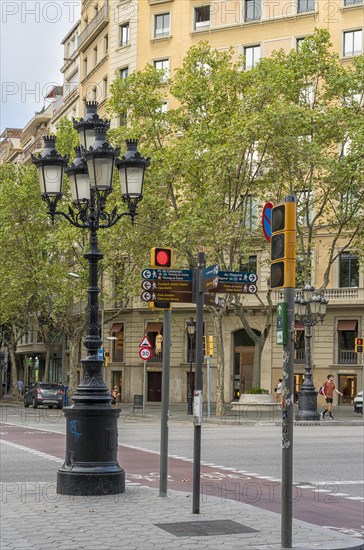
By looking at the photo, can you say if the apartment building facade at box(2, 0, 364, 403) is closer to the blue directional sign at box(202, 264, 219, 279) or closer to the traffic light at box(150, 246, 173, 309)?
the traffic light at box(150, 246, 173, 309)

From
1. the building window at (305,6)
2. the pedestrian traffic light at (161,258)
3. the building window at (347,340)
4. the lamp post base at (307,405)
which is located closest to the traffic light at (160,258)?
the pedestrian traffic light at (161,258)

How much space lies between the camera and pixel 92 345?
12.6 meters

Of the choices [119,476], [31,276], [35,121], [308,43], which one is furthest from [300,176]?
[35,121]

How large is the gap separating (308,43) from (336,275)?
15.3 meters

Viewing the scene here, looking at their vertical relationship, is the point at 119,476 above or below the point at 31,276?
below

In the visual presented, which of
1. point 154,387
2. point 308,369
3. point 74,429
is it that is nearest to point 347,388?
point 154,387

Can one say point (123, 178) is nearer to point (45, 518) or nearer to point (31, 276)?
point (45, 518)

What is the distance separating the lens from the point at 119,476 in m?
11.9

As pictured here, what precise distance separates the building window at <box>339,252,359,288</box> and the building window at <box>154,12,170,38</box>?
18.3 meters

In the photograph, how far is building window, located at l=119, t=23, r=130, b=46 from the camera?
198 ft

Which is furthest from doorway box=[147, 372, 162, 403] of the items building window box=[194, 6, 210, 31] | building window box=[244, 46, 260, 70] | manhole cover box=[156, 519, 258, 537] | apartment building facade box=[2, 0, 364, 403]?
manhole cover box=[156, 519, 258, 537]

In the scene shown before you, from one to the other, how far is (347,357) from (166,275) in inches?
1624

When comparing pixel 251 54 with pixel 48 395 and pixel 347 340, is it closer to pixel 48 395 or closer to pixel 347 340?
pixel 347 340

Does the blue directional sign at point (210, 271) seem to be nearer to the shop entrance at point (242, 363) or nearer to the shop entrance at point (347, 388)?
the shop entrance at point (347, 388)
